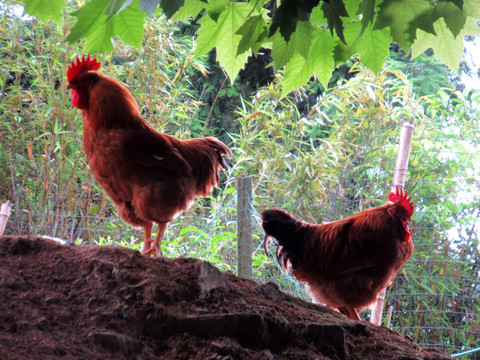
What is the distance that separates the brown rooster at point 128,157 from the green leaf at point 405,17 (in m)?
1.42

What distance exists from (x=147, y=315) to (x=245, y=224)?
6.03 feet

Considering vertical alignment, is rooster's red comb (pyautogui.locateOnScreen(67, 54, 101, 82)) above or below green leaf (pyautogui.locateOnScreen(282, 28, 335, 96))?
above

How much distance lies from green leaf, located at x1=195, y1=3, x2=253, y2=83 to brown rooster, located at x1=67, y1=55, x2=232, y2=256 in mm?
900

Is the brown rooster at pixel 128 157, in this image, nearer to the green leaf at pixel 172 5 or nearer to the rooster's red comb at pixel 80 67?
the rooster's red comb at pixel 80 67

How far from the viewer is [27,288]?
4.67 ft

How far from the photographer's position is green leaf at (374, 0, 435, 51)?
50.4 inches

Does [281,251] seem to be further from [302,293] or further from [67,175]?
[67,175]

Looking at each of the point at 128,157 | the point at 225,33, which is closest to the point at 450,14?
the point at 225,33

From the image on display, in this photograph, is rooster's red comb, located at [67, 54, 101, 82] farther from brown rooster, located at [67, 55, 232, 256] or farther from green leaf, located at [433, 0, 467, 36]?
green leaf, located at [433, 0, 467, 36]

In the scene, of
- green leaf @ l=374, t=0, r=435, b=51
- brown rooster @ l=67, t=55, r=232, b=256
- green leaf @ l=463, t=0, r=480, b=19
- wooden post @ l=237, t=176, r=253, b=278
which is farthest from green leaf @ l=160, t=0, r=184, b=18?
wooden post @ l=237, t=176, r=253, b=278

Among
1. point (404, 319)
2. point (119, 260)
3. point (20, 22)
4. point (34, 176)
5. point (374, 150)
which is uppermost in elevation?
point (20, 22)

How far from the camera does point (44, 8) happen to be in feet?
4.58

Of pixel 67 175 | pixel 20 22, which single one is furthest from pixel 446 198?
pixel 20 22

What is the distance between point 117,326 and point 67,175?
3.14 m
